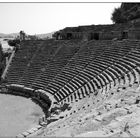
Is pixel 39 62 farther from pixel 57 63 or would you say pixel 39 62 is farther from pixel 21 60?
pixel 21 60

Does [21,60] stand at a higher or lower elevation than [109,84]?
higher

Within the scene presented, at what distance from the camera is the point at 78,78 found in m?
19.4

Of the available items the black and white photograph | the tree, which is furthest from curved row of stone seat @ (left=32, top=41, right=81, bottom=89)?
the tree

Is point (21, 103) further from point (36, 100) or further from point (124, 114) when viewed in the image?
point (124, 114)

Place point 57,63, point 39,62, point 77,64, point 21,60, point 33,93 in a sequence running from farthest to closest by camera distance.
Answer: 1. point 21,60
2. point 39,62
3. point 57,63
4. point 77,64
5. point 33,93

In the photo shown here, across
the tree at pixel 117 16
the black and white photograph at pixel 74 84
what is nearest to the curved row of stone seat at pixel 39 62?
the black and white photograph at pixel 74 84

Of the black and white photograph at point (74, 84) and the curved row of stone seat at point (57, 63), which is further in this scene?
the curved row of stone seat at point (57, 63)

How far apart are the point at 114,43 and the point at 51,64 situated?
702cm

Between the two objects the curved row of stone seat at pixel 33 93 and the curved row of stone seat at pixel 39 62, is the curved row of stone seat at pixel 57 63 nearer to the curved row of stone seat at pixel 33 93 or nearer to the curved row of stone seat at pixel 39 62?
the curved row of stone seat at pixel 39 62

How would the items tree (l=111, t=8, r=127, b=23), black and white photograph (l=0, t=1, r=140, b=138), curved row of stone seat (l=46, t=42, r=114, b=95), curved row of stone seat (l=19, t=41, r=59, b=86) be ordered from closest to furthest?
black and white photograph (l=0, t=1, r=140, b=138) < curved row of stone seat (l=46, t=42, r=114, b=95) < curved row of stone seat (l=19, t=41, r=59, b=86) < tree (l=111, t=8, r=127, b=23)

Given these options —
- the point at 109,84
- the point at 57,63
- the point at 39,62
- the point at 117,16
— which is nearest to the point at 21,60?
the point at 39,62

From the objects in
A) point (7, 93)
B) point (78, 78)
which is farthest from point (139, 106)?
point (7, 93)

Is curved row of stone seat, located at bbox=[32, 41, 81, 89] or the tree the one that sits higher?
the tree

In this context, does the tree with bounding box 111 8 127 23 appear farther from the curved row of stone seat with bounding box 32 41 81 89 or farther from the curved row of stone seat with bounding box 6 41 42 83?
the curved row of stone seat with bounding box 6 41 42 83
